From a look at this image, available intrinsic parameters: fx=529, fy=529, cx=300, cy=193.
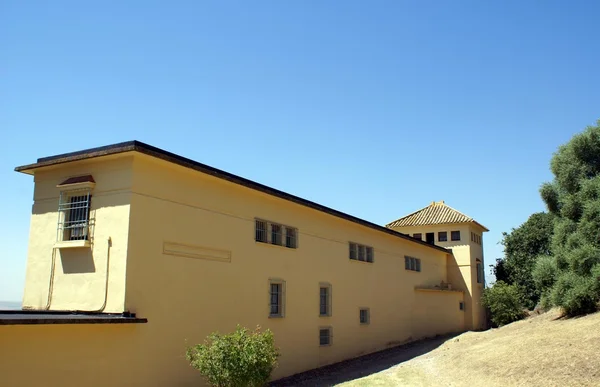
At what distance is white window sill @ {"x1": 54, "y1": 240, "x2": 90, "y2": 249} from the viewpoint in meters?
12.7

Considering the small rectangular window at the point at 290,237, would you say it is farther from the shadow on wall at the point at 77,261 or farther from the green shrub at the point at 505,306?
the green shrub at the point at 505,306

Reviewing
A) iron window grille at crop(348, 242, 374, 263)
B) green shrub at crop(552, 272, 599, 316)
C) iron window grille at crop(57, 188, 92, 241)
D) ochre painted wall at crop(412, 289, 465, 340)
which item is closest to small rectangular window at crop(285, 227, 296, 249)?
iron window grille at crop(348, 242, 374, 263)

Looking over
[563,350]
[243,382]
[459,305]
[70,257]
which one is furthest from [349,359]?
[459,305]

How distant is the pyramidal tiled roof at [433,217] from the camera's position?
119ft

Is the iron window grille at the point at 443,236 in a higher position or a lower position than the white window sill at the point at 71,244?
higher

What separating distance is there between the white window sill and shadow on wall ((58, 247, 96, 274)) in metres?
0.17

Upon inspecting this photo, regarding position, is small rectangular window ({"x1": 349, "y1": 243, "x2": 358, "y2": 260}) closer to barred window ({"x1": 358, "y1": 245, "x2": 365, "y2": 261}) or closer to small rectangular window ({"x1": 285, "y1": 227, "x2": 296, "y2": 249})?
barred window ({"x1": 358, "y1": 245, "x2": 365, "y2": 261})

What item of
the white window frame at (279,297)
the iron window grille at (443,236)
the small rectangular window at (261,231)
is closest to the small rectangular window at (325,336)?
the white window frame at (279,297)

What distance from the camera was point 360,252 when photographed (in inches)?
935

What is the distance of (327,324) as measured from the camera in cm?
2014

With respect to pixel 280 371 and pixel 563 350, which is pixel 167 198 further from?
pixel 563 350

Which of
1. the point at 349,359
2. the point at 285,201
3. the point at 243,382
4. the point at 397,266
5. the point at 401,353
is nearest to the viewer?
the point at 243,382

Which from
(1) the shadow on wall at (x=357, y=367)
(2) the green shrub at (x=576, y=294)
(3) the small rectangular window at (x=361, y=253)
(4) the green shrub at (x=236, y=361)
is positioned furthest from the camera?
(3) the small rectangular window at (x=361, y=253)

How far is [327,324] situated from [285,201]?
534cm
